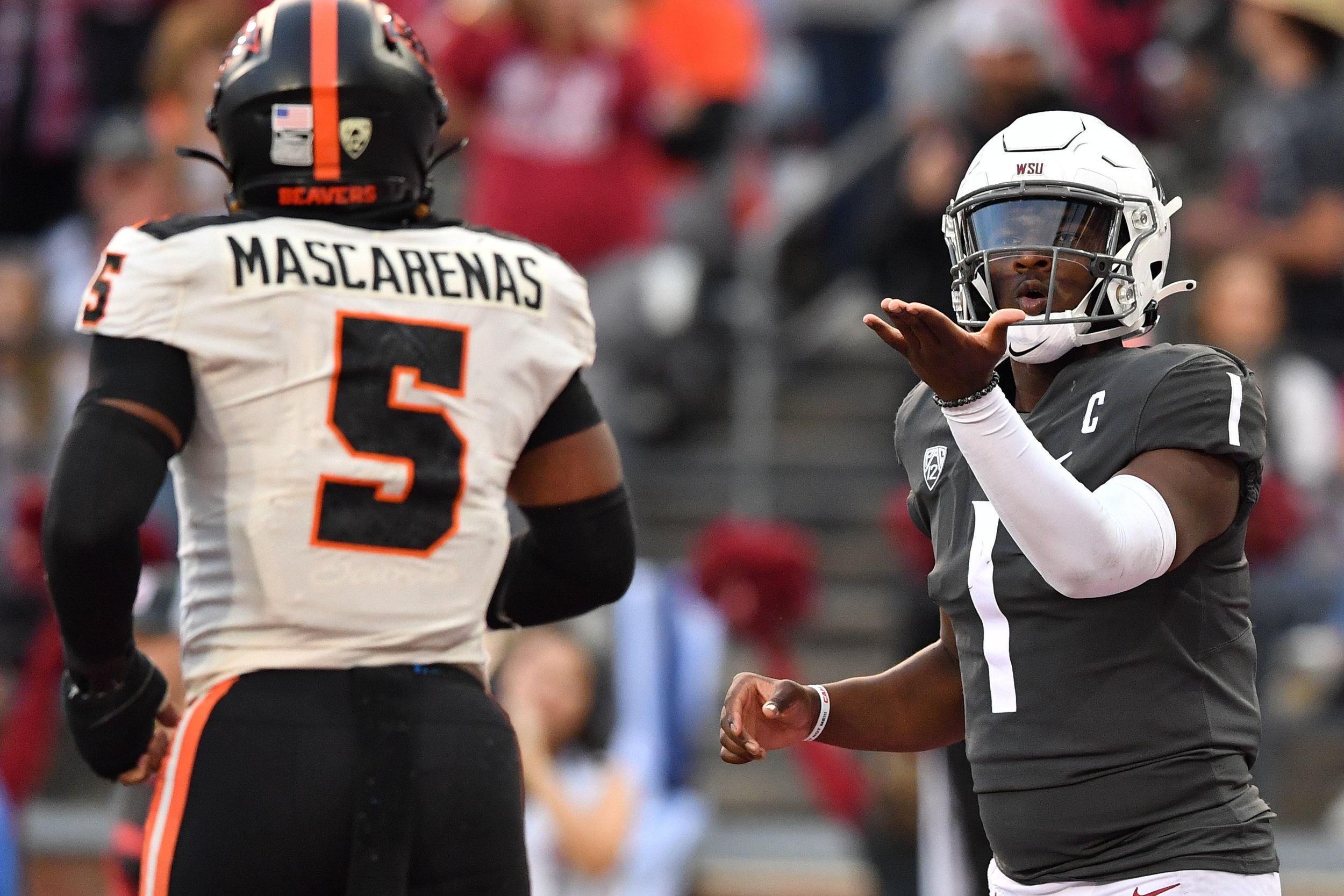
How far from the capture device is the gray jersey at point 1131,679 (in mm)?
2822

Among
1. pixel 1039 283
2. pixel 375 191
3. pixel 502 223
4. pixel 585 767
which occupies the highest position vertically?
pixel 502 223

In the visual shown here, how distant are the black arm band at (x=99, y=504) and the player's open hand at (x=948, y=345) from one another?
1.18 m

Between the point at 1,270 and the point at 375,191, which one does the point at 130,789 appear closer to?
the point at 375,191

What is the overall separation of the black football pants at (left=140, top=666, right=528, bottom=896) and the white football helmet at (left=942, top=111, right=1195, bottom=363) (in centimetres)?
106

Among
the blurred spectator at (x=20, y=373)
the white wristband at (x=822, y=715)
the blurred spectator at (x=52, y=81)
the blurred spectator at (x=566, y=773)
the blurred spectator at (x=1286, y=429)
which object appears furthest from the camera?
the blurred spectator at (x=52, y=81)

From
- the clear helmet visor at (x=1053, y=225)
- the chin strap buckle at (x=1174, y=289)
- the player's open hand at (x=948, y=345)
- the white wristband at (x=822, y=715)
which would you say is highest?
the clear helmet visor at (x=1053, y=225)

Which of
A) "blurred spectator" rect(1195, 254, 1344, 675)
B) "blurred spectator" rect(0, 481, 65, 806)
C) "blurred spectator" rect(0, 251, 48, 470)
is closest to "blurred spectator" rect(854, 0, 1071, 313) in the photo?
"blurred spectator" rect(1195, 254, 1344, 675)

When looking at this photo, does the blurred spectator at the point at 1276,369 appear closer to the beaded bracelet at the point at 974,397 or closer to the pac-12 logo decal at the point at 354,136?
the pac-12 logo decal at the point at 354,136

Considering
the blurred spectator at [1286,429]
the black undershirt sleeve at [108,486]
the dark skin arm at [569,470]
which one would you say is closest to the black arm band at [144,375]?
the black undershirt sleeve at [108,486]

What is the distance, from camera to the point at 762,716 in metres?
3.13

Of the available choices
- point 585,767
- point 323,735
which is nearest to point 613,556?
point 323,735

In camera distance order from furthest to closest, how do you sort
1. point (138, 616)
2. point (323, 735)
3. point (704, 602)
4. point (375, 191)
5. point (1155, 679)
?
point (704, 602), point (138, 616), point (375, 191), point (323, 735), point (1155, 679)

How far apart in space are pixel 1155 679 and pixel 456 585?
3.72ft

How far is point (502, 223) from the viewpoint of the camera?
7.37 meters
